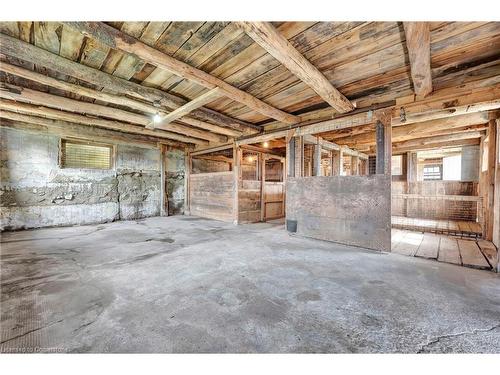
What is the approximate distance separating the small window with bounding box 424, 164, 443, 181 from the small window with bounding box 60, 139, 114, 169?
47.2 feet

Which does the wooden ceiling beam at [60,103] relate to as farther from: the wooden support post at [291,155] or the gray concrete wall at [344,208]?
the gray concrete wall at [344,208]

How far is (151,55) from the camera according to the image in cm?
215

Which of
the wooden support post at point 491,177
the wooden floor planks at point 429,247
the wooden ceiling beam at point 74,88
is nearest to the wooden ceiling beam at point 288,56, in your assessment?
the wooden ceiling beam at point 74,88

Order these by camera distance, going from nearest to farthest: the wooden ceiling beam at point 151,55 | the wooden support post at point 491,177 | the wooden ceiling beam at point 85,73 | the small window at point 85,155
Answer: the wooden ceiling beam at point 151,55, the wooden ceiling beam at point 85,73, the wooden support post at point 491,177, the small window at point 85,155

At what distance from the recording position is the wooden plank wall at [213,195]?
600cm

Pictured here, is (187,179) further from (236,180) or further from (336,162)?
(336,162)

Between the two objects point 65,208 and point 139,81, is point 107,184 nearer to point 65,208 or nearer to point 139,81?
point 65,208

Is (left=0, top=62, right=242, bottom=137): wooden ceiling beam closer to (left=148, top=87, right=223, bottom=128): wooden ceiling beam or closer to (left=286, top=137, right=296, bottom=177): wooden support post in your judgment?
(left=148, top=87, right=223, bottom=128): wooden ceiling beam

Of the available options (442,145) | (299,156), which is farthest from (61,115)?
(442,145)

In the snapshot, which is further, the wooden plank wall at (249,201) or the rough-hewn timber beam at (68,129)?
the wooden plank wall at (249,201)

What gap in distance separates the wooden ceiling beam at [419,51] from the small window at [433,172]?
1076 cm

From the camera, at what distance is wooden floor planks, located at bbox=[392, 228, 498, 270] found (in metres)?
2.77

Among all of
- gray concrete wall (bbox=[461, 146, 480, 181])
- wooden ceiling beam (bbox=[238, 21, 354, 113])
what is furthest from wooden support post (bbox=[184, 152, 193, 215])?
gray concrete wall (bbox=[461, 146, 480, 181])
